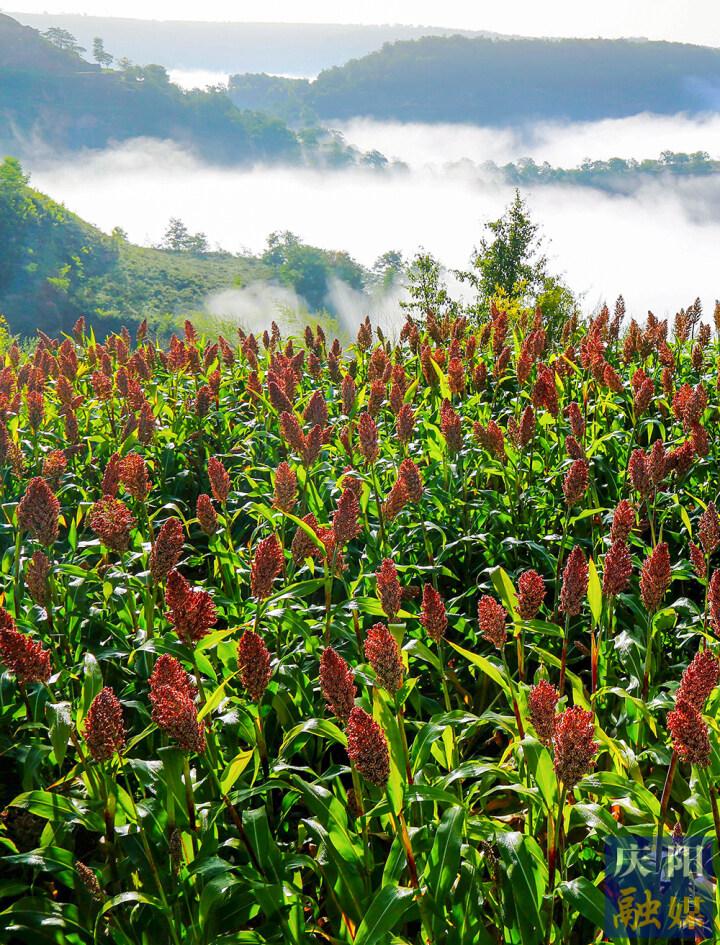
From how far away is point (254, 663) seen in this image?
84.4 inches

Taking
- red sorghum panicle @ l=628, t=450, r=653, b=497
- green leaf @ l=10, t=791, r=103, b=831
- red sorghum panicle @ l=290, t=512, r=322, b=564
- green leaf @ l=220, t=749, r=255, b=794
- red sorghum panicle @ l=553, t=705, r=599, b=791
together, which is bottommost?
green leaf @ l=10, t=791, r=103, b=831

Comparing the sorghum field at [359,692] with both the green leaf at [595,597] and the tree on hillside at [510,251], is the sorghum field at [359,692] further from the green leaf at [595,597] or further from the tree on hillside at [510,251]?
the tree on hillside at [510,251]

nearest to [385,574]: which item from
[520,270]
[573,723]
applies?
[573,723]

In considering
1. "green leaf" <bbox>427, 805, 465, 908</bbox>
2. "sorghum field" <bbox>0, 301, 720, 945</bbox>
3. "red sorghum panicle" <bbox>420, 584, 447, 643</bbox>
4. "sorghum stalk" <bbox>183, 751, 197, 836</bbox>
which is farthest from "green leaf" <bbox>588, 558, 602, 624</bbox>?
"sorghum stalk" <bbox>183, 751, 197, 836</bbox>

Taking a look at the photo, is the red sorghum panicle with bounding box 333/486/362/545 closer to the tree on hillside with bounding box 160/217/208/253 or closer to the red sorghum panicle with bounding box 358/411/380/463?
the red sorghum panicle with bounding box 358/411/380/463

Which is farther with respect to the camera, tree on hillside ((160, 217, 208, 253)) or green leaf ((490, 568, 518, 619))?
tree on hillside ((160, 217, 208, 253))

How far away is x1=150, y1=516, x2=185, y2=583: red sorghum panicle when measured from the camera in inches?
108

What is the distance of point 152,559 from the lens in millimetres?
2807

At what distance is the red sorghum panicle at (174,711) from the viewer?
1.95 meters

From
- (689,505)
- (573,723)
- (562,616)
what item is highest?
(573,723)

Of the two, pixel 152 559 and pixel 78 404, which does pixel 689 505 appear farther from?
pixel 78 404

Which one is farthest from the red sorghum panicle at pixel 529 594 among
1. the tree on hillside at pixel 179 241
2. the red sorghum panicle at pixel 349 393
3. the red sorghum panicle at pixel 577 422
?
the tree on hillside at pixel 179 241

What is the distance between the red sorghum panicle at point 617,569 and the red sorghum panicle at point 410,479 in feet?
3.17

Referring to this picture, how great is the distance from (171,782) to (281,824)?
0.66 m
